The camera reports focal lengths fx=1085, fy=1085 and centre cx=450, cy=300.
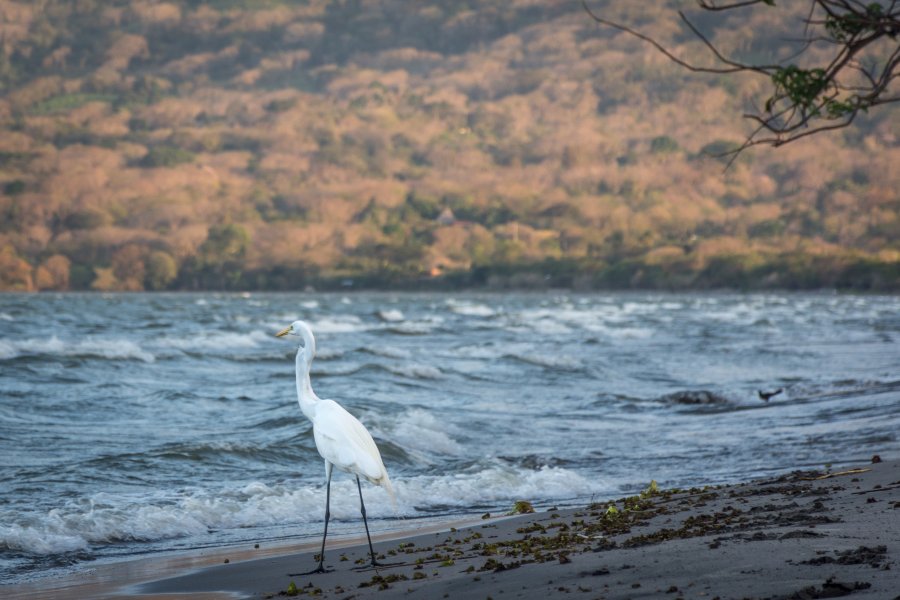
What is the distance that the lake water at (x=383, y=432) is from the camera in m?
10.2

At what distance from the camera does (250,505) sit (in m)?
10.6

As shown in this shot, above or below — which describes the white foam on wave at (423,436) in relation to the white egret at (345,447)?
below

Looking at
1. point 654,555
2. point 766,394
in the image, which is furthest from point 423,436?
point 654,555

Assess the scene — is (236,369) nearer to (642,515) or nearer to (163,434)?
(163,434)

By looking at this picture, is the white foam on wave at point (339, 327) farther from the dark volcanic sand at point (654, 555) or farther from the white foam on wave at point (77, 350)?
the dark volcanic sand at point (654, 555)

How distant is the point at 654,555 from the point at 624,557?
188 millimetres

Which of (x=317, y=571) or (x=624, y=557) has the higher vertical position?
(x=624, y=557)

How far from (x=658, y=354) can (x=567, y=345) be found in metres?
5.58

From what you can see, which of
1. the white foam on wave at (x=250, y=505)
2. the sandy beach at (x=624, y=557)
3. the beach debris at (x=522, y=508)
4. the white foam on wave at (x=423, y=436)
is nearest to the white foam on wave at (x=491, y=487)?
the white foam on wave at (x=250, y=505)

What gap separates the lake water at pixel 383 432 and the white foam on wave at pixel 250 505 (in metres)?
0.02

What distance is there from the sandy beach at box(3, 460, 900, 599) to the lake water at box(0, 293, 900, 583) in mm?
1232

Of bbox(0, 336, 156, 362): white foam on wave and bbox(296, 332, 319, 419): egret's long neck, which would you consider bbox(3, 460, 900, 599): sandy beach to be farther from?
bbox(0, 336, 156, 362): white foam on wave

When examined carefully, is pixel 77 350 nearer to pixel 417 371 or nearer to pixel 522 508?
pixel 417 371

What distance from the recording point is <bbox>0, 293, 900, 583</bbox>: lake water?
10.2m
